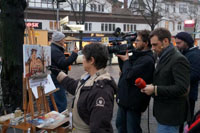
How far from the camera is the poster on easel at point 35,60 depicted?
2.88 metres

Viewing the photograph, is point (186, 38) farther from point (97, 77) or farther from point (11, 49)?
point (11, 49)

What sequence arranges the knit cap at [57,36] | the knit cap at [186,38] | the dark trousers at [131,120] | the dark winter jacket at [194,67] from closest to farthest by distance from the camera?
the dark trousers at [131,120], the dark winter jacket at [194,67], the knit cap at [186,38], the knit cap at [57,36]

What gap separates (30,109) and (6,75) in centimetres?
210

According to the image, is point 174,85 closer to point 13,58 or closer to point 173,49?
point 173,49

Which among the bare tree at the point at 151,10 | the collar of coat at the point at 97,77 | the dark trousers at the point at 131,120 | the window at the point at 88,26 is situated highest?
the bare tree at the point at 151,10

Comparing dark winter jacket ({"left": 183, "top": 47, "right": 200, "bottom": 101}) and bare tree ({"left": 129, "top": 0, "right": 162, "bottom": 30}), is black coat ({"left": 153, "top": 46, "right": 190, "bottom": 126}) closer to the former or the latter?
dark winter jacket ({"left": 183, "top": 47, "right": 200, "bottom": 101})

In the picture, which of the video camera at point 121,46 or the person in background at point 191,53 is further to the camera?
the person in background at point 191,53

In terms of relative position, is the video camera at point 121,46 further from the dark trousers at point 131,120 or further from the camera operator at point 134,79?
the dark trousers at point 131,120

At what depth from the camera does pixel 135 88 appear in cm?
293

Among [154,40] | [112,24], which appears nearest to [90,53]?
[154,40]

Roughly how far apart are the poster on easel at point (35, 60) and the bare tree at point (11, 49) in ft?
5.79

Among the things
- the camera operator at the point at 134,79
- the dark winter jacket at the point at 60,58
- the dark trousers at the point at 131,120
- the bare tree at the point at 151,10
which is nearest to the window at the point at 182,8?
the bare tree at the point at 151,10

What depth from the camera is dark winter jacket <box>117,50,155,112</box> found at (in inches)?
114

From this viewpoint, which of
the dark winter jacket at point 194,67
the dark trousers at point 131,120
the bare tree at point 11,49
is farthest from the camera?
the bare tree at point 11,49
